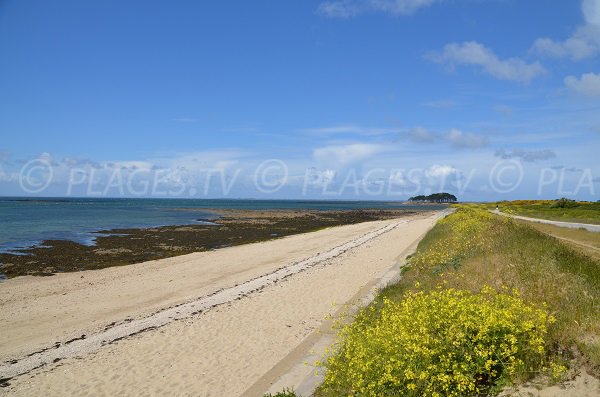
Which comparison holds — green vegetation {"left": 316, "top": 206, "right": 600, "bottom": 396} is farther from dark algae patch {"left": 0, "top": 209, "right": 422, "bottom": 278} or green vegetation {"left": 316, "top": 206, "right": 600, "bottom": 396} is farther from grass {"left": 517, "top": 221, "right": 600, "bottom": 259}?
dark algae patch {"left": 0, "top": 209, "right": 422, "bottom": 278}

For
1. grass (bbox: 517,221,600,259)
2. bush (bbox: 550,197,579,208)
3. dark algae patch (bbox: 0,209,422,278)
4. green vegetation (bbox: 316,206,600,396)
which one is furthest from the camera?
bush (bbox: 550,197,579,208)

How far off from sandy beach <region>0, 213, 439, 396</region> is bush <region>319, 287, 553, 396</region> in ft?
11.2

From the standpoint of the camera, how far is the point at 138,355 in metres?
11.6

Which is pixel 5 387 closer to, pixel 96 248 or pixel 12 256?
pixel 12 256

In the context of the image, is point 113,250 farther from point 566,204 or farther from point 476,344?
point 566,204

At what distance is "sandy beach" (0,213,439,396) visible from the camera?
10.2 metres

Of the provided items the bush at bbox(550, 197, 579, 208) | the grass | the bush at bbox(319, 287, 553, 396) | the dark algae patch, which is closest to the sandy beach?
the dark algae patch

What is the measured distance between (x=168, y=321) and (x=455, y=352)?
11.2 meters

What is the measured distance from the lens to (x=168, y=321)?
14523 millimetres

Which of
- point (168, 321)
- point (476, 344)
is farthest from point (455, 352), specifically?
point (168, 321)

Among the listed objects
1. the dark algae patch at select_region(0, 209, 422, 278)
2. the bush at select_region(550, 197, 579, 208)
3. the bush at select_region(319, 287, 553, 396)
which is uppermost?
the bush at select_region(550, 197, 579, 208)

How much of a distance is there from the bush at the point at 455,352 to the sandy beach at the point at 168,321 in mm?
3418

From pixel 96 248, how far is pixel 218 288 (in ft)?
69.7

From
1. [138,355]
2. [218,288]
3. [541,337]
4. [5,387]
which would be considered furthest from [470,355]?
[218,288]
